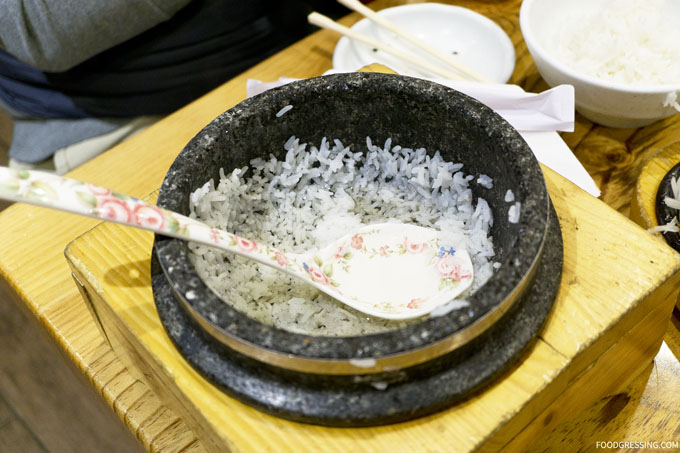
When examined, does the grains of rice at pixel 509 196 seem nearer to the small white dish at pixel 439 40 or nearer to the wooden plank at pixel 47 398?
the small white dish at pixel 439 40

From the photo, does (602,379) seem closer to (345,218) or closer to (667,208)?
(667,208)

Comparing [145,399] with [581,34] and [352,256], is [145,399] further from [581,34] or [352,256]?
[581,34]

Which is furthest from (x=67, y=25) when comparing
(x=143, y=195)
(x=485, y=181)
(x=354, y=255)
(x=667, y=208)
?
(x=667, y=208)

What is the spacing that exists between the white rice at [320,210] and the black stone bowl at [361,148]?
2cm

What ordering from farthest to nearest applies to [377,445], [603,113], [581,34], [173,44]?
[173,44] < [581,34] < [603,113] < [377,445]

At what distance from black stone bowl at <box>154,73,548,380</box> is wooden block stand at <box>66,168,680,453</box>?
0.09m

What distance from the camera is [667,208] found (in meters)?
1.00

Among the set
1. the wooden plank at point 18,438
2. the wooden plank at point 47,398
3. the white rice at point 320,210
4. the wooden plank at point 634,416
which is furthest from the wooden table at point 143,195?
the wooden plank at point 18,438

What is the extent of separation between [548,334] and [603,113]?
61 centimetres

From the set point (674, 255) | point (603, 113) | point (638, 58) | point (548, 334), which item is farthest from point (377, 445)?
point (638, 58)

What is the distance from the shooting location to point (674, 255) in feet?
2.75

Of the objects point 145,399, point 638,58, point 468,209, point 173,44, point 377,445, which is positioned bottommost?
point 145,399

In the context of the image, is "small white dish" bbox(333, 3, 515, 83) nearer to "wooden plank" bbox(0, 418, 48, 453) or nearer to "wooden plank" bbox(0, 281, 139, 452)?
"wooden plank" bbox(0, 281, 139, 452)

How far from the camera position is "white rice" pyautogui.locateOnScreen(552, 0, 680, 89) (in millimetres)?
1224
